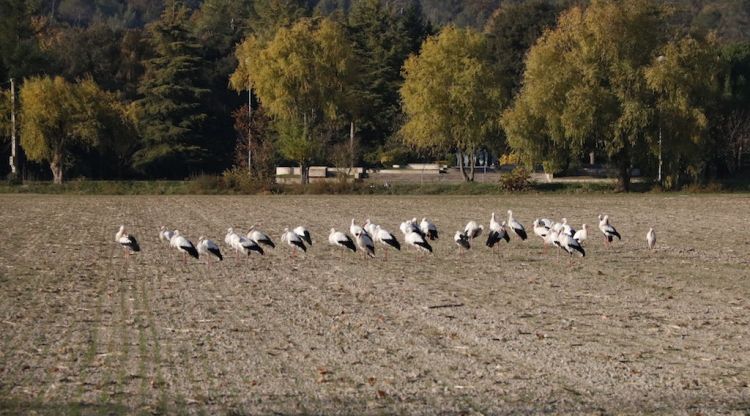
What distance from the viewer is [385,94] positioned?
8638 centimetres

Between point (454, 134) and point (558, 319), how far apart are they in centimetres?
5357

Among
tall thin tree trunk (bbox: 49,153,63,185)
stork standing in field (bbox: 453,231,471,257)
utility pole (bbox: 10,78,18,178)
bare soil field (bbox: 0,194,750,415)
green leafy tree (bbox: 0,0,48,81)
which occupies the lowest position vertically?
A: bare soil field (bbox: 0,194,750,415)

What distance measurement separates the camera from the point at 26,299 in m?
16.3

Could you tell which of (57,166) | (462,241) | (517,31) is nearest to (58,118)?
(57,166)

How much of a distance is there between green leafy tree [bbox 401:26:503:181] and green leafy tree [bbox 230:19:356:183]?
277 inches

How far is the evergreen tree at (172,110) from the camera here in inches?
3140

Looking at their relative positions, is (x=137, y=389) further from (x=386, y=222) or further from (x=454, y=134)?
(x=454, y=134)

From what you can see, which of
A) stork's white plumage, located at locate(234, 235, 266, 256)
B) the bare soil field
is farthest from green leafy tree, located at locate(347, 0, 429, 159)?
the bare soil field

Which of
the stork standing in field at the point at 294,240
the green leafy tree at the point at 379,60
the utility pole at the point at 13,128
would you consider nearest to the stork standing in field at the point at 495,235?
the stork standing in field at the point at 294,240

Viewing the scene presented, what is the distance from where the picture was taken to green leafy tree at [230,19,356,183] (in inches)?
2817

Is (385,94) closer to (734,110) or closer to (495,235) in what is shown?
(734,110)

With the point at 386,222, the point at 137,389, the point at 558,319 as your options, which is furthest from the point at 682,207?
the point at 137,389

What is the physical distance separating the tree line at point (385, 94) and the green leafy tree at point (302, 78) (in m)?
0.11

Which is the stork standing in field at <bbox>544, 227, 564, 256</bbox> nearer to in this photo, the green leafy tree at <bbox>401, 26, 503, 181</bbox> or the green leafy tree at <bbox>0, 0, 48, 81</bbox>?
the green leafy tree at <bbox>401, 26, 503, 181</bbox>
